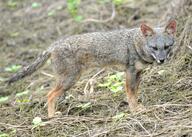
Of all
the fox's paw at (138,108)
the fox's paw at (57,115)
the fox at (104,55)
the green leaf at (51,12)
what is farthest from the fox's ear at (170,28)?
the green leaf at (51,12)

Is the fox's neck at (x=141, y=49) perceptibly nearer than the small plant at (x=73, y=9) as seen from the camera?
Yes

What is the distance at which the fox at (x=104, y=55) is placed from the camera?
7812 millimetres

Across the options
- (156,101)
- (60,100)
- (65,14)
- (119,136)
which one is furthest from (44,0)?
(119,136)

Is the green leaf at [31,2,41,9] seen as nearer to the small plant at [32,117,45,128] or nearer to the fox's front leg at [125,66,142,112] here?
the fox's front leg at [125,66,142,112]

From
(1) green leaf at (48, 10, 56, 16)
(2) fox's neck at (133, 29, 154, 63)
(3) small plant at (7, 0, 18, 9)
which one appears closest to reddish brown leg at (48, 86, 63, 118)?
(2) fox's neck at (133, 29, 154, 63)

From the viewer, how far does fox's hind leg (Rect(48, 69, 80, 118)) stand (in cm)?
798

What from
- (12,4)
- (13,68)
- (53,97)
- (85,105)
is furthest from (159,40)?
(12,4)

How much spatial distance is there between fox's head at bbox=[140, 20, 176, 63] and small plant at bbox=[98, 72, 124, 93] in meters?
1.10

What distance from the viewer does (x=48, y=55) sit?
8148mm

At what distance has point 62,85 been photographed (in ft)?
26.4

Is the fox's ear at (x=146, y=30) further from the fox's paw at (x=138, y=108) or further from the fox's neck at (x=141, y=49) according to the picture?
the fox's paw at (x=138, y=108)

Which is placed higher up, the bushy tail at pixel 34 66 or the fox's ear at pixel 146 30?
the fox's ear at pixel 146 30

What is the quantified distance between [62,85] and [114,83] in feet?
4.16

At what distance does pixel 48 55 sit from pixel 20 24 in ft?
20.2
